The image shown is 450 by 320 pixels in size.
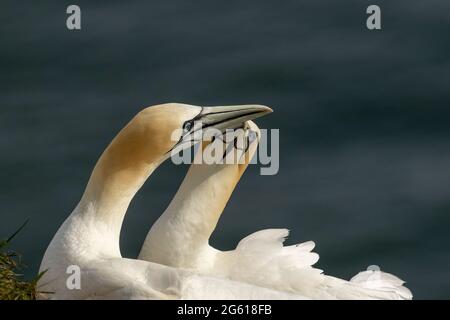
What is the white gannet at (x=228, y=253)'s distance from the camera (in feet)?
41.7

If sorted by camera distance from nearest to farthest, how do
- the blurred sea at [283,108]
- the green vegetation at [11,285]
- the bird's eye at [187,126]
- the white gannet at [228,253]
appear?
the green vegetation at [11,285] < the bird's eye at [187,126] < the white gannet at [228,253] < the blurred sea at [283,108]

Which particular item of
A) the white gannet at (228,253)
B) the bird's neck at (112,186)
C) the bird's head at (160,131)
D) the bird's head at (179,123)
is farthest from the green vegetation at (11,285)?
the bird's head at (179,123)

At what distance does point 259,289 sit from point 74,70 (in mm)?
8398

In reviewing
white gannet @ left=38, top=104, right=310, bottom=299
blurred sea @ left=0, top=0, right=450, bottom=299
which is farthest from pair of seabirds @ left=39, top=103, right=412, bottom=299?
blurred sea @ left=0, top=0, right=450, bottom=299

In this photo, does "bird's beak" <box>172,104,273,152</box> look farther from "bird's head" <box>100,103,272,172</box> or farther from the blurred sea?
the blurred sea

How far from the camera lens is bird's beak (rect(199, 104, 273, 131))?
41.3 feet

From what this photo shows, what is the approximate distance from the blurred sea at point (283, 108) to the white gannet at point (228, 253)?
3888mm

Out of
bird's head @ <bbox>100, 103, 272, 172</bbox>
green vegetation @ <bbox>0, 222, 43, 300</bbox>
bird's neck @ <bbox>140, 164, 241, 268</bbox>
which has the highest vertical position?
bird's head @ <bbox>100, 103, 272, 172</bbox>

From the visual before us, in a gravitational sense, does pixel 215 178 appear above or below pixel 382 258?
above

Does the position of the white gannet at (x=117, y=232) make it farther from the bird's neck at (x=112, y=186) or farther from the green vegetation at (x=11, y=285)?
the green vegetation at (x=11, y=285)

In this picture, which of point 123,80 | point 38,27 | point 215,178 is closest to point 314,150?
point 123,80

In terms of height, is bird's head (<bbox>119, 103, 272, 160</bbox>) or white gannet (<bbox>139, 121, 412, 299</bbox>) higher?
bird's head (<bbox>119, 103, 272, 160</bbox>)

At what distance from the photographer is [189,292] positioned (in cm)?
1155
